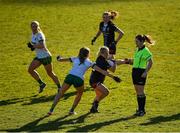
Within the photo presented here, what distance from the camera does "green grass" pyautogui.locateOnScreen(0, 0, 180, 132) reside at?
14031mm

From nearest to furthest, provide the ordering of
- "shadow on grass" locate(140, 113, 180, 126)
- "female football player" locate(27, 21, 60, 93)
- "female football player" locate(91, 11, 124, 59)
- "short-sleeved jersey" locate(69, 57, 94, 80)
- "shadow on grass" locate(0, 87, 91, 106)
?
1. "shadow on grass" locate(140, 113, 180, 126)
2. "short-sleeved jersey" locate(69, 57, 94, 80)
3. "shadow on grass" locate(0, 87, 91, 106)
4. "female football player" locate(27, 21, 60, 93)
5. "female football player" locate(91, 11, 124, 59)

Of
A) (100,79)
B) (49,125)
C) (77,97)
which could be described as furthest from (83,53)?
(49,125)

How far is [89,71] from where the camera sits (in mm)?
20266

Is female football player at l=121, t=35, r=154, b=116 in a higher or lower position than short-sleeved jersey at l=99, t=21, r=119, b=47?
lower

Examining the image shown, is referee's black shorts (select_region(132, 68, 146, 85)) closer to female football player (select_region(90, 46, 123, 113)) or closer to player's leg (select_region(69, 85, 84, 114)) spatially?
female football player (select_region(90, 46, 123, 113))

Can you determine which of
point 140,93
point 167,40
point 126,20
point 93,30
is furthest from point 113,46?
point 126,20

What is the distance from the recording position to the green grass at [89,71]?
14031 millimetres

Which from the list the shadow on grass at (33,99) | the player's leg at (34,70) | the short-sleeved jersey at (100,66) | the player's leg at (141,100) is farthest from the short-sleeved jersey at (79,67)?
the player's leg at (34,70)

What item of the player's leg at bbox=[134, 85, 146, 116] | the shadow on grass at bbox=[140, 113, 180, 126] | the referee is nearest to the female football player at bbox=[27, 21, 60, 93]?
the referee

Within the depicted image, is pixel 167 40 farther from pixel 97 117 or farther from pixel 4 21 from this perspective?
pixel 97 117

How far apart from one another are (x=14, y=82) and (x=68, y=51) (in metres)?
5.56

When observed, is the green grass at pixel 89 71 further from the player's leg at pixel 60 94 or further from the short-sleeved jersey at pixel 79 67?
the short-sleeved jersey at pixel 79 67

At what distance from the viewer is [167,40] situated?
26.0 meters

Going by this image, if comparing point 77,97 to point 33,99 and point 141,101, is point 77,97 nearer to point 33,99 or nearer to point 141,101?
point 141,101
